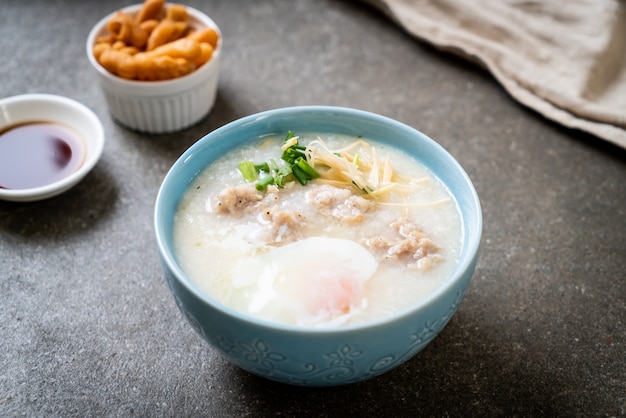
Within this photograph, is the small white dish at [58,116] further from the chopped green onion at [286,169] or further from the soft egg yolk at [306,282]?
the soft egg yolk at [306,282]

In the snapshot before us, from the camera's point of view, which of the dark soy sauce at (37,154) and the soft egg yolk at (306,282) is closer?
the soft egg yolk at (306,282)

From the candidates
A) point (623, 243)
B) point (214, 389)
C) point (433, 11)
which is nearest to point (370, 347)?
point (214, 389)

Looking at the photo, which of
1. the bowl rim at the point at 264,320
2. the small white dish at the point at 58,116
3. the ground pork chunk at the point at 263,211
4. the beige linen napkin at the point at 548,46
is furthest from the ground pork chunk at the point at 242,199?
the beige linen napkin at the point at 548,46

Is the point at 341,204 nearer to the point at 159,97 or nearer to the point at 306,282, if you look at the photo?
the point at 306,282

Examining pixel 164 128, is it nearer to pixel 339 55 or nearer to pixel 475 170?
pixel 339 55

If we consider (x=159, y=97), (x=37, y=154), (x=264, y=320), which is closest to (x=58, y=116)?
(x=37, y=154)

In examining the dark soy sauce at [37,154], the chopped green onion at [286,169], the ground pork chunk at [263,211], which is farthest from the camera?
the dark soy sauce at [37,154]

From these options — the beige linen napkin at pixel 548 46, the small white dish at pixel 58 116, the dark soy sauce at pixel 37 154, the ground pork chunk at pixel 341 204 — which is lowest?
the dark soy sauce at pixel 37 154
